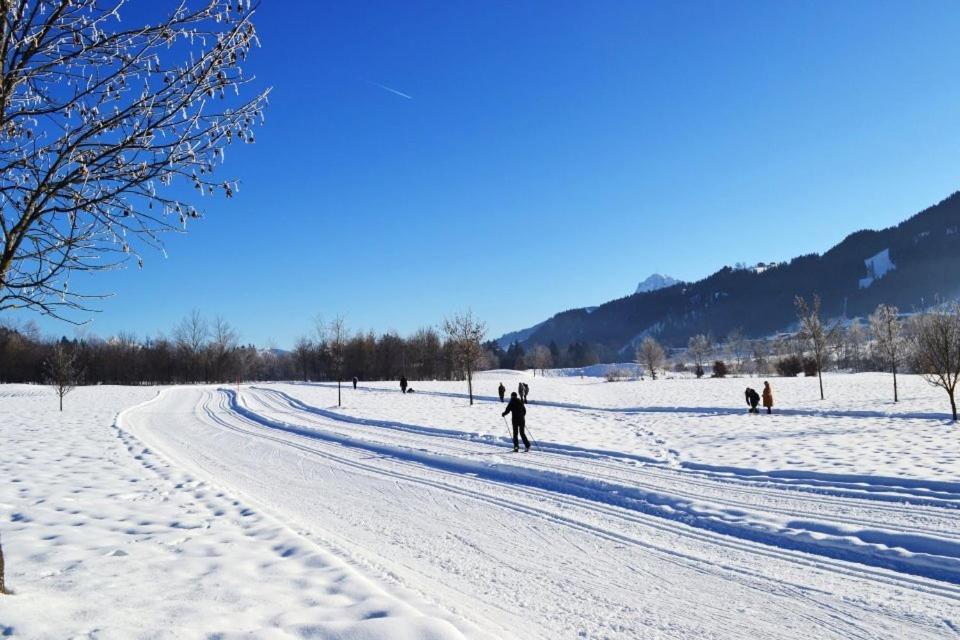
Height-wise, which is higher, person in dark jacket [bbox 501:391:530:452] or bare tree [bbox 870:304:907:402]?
bare tree [bbox 870:304:907:402]

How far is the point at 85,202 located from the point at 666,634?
5.45m

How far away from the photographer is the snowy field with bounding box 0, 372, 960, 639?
4172 millimetres

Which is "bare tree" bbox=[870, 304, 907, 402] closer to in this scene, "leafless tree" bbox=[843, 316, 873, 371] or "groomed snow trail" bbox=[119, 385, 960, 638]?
"groomed snow trail" bbox=[119, 385, 960, 638]

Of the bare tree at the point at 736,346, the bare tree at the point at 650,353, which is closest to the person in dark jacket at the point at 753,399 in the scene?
the bare tree at the point at 650,353

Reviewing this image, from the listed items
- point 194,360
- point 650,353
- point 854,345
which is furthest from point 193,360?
point 854,345

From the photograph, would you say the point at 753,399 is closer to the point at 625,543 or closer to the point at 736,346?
the point at 625,543

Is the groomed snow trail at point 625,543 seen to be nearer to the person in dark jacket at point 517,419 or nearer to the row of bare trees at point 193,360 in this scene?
the person in dark jacket at point 517,419

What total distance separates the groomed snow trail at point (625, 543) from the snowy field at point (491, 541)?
35 mm

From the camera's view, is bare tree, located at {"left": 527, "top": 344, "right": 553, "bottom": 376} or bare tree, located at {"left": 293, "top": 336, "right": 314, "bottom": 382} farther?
bare tree, located at {"left": 527, "top": 344, "right": 553, "bottom": 376}

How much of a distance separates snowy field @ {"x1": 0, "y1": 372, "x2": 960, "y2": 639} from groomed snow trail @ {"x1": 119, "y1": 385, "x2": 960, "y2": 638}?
3 centimetres

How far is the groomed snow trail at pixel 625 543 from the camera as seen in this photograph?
448cm

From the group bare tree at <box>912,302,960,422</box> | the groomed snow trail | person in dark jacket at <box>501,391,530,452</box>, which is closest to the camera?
the groomed snow trail

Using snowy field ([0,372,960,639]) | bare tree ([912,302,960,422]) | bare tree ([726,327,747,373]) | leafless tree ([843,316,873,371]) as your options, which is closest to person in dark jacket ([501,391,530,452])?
snowy field ([0,372,960,639])

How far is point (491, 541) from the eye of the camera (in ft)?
21.6
